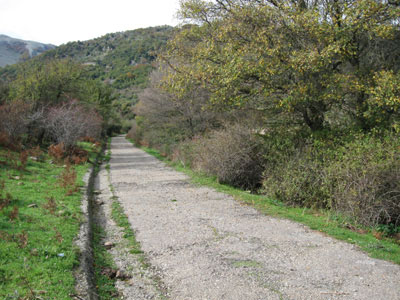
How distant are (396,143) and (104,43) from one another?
12919 cm

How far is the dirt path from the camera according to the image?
14.4 feet

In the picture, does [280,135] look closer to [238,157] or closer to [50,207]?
[238,157]

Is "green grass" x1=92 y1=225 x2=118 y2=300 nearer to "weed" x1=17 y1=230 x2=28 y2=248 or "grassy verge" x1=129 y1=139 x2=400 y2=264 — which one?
"weed" x1=17 y1=230 x2=28 y2=248

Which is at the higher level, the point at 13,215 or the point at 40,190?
the point at 13,215

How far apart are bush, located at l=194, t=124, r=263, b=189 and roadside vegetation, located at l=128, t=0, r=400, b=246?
0.04m

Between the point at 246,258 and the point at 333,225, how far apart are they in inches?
116

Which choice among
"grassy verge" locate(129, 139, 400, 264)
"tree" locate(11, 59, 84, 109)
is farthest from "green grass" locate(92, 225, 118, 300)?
"tree" locate(11, 59, 84, 109)

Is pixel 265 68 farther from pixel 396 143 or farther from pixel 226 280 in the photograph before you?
pixel 226 280

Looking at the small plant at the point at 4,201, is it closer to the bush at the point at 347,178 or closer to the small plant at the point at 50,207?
the small plant at the point at 50,207

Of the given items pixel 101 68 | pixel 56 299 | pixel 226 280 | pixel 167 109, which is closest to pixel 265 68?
pixel 226 280

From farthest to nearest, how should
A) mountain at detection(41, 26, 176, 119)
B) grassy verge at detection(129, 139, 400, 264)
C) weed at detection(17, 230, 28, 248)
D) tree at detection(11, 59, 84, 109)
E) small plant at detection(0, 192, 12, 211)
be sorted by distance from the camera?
mountain at detection(41, 26, 176, 119) < tree at detection(11, 59, 84, 109) < small plant at detection(0, 192, 12, 211) < grassy verge at detection(129, 139, 400, 264) < weed at detection(17, 230, 28, 248)

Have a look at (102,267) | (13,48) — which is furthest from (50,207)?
(13,48)

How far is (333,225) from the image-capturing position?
24.6 feet

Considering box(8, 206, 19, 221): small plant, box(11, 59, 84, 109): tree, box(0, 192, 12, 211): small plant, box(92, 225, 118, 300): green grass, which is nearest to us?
box(92, 225, 118, 300): green grass
